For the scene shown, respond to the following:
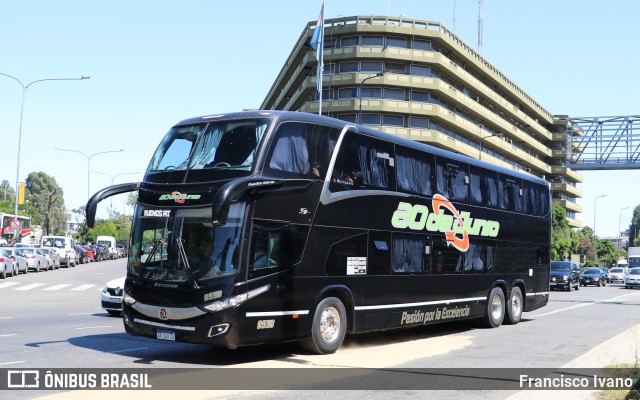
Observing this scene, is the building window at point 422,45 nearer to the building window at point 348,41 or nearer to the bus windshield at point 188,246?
the building window at point 348,41

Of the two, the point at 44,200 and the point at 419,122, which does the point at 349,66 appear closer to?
the point at 419,122

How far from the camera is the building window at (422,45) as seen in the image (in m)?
→ 70.6

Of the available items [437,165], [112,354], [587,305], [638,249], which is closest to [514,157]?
[638,249]

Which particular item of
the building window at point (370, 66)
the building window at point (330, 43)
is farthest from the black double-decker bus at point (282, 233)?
the building window at point (330, 43)

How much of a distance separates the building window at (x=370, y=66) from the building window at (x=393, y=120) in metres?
4.50

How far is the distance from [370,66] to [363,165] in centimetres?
5682

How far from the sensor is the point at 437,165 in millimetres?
16828

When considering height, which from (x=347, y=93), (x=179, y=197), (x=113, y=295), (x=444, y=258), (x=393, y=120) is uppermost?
(x=347, y=93)

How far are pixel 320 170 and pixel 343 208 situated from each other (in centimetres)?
97

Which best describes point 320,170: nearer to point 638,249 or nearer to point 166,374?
point 166,374

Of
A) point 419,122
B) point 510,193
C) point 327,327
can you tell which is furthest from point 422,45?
point 327,327

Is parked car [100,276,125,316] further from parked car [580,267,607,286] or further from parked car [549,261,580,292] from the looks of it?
parked car [580,267,607,286]

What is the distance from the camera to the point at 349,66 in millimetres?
70188

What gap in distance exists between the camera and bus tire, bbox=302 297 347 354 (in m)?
12.8
